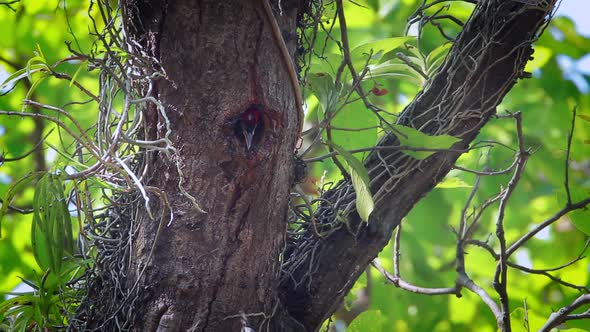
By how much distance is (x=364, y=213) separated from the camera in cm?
99

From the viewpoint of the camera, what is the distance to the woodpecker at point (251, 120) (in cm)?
92

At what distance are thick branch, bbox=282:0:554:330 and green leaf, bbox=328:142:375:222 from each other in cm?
8

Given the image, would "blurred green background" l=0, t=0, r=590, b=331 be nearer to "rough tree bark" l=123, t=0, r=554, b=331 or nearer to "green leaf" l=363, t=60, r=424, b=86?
"green leaf" l=363, t=60, r=424, b=86

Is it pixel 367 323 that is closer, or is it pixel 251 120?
pixel 251 120

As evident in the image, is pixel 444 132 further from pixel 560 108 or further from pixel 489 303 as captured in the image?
pixel 560 108

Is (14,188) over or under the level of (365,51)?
under

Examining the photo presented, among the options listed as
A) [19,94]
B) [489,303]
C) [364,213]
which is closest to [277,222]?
[364,213]

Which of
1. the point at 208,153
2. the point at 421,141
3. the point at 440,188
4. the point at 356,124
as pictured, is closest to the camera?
the point at 208,153

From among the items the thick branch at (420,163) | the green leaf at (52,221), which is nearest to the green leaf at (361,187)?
the thick branch at (420,163)

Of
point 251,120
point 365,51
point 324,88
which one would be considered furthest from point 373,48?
point 251,120

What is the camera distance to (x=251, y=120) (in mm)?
Result: 923

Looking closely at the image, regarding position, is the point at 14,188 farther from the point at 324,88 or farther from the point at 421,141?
the point at 421,141

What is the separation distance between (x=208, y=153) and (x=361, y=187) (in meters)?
0.24

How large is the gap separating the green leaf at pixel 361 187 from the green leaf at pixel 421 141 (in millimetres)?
92
